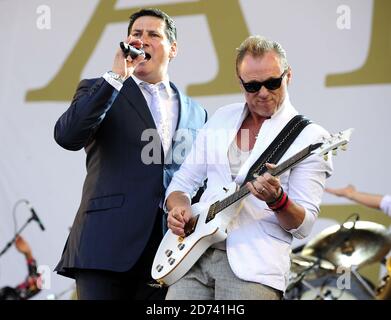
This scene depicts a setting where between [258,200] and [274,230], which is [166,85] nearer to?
[258,200]

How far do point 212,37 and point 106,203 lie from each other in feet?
8.24

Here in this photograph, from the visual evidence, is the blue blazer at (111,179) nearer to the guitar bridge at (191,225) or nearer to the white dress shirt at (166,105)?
the white dress shirt at (166,105)

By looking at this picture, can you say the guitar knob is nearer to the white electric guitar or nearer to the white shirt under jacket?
the white electric guitar

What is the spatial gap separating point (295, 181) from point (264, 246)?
10.9 inches

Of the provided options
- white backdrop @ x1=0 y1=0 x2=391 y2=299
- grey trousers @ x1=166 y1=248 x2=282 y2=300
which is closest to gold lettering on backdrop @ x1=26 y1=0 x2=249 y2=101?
white backdrop @ x1=0 y1=0 x2=391 y2=299

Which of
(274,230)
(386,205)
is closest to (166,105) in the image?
(274,230)

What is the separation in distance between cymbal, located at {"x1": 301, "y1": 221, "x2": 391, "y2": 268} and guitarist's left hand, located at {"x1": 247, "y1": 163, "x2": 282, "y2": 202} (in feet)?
7.95

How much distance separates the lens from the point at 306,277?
5.56m

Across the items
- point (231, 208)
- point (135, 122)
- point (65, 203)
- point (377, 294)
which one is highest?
point (135, 122)

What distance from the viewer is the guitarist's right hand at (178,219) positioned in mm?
3285

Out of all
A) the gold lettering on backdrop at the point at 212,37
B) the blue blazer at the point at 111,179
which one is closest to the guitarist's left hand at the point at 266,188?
the blue blazer at the point at 111,179

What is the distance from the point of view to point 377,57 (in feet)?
17.8
